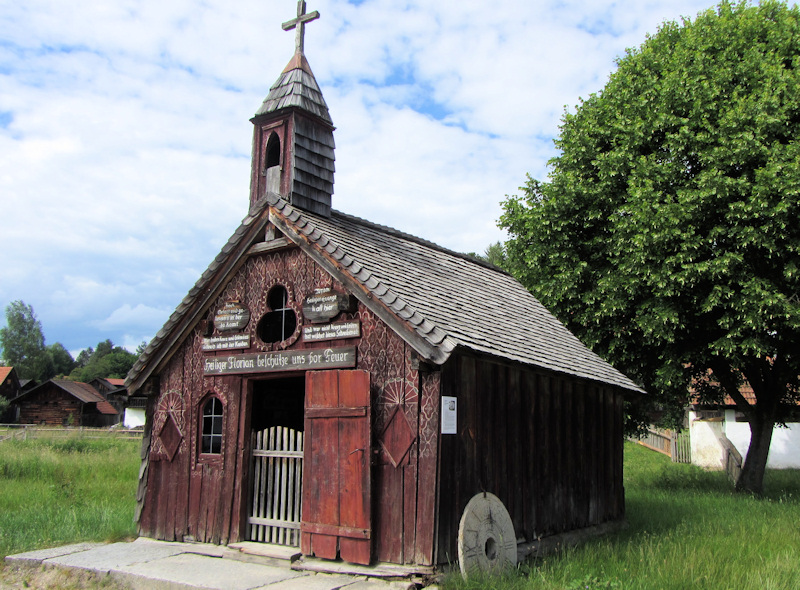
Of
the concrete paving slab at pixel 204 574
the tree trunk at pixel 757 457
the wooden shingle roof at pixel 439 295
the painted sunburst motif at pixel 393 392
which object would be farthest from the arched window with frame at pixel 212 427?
the tree trunk at pixel 757 457

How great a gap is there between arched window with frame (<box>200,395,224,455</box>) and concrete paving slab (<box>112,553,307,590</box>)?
5.48ft

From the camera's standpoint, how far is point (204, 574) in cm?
784

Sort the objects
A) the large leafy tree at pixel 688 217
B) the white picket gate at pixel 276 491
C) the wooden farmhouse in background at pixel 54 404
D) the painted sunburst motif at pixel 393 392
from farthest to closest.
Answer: the wooden farmhouse in background at pixel 54 404
the large leafy tree at pixel 688 217
the white picket gate at pixel 276 491
the painted sunburst motif at pixel 393 392

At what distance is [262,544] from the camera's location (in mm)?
9156

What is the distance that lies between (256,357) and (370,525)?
2968 millimetres

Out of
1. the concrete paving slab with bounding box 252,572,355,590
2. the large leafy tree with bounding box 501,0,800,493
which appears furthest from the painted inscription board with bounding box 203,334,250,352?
the large leafy tree with bounding box 501,0,800,493

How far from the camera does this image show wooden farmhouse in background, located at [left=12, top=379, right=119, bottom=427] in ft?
192

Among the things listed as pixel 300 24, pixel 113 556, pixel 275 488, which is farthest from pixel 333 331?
pixel 300 24

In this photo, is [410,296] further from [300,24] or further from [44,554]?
[44,554]

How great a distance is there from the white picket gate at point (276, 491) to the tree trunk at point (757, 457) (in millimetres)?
12540

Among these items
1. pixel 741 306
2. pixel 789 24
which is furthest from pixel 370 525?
pixel 789 24

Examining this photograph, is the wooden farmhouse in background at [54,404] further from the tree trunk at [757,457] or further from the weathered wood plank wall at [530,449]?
the weathered wood plank wall at [530,449]

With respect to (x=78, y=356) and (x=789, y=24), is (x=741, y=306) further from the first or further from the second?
(x=78, y=356)

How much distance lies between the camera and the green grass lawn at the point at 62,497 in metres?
10.4
